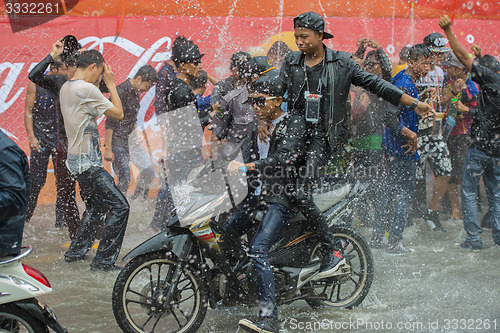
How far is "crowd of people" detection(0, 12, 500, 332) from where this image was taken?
14.6 ft

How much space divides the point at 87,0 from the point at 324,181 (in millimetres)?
4935

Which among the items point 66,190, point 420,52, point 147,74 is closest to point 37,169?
point 66,190

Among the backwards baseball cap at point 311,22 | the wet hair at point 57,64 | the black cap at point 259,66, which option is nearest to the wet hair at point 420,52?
the black cap at point 259,66

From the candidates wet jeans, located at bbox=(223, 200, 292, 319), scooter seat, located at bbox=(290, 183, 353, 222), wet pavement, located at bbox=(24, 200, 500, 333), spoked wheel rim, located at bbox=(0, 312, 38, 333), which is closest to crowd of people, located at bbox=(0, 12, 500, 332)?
wet jeans, located at bbox=(223, 200, 292, 319)

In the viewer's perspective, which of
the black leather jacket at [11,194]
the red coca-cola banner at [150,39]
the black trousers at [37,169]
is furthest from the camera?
the red coca-cola banner at [150,39]

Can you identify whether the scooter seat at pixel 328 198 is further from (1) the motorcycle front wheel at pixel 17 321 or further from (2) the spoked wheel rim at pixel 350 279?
(1) the motorcycle front wheel at pixel 17 321

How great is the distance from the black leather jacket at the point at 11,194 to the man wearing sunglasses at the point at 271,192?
5.21 feet

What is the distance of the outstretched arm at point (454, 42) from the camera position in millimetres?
5348

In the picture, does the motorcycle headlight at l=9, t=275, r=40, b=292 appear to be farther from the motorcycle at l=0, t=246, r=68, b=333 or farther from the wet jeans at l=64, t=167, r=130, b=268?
the wet jeans at l=64, t=167, r=130, b=268

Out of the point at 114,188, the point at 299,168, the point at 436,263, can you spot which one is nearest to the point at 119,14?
the point at 114,188

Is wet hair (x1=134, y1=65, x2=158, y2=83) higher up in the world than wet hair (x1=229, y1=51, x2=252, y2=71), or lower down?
lower down

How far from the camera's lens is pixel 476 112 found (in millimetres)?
6816

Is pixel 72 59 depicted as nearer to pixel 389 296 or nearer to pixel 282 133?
pixel 282 133

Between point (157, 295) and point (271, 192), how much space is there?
1163 mm
